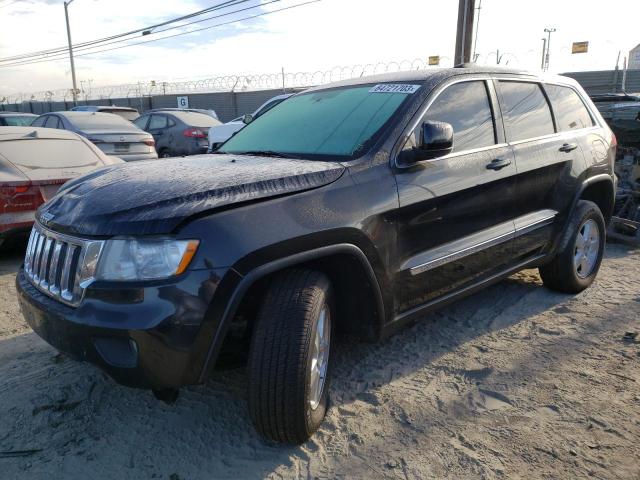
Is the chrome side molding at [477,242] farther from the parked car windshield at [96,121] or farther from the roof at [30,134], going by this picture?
the parked car windshield at [96,121]

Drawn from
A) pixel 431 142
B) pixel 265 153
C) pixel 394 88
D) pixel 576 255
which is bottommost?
pixel 576 255

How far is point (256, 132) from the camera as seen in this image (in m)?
3.69

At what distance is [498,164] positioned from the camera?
3.37 metres

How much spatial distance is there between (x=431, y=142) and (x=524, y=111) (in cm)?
143

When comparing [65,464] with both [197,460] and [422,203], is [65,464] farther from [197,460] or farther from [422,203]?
[422,203]

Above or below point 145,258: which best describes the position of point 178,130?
below

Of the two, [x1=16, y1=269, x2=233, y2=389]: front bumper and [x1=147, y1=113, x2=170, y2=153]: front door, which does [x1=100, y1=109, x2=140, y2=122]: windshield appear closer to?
[x1=147, y1=113, x2=170, y2=153]: front door

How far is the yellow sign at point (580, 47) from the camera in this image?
19.3 m

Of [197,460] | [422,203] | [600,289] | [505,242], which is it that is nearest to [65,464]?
[197,460]

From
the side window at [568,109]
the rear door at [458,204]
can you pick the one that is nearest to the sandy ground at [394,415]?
the rear door at [458,204]

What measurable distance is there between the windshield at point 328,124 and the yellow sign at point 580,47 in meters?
19.2

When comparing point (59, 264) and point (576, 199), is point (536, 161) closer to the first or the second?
point (576, 199)

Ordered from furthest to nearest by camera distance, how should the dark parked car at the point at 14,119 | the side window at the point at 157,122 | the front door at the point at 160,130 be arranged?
the dark parked car at the point at 14,119 → the side window at the point at 157,122 → the front door at the point at 160,130

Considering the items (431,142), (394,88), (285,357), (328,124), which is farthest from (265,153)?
(285,357)
